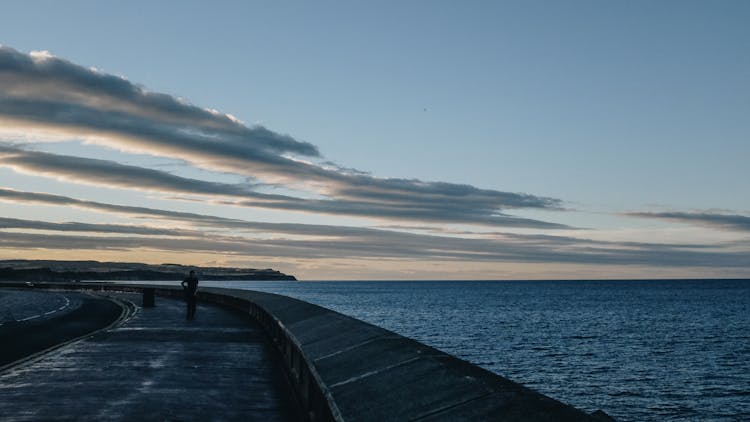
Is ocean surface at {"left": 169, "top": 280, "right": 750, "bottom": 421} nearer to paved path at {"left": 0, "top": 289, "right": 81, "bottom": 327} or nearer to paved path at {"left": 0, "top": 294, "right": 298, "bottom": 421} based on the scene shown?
paved path at {"left": 0, "top": 294, "right": 298, "bottom": 421}

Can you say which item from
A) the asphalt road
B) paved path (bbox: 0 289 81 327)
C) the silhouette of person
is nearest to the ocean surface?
the silhouette of person

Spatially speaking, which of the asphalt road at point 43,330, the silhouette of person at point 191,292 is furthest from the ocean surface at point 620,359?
the asphalt road at point 43,330

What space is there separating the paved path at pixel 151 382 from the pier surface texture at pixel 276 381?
0.02 meters

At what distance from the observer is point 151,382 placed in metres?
15.4

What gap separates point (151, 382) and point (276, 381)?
244cm

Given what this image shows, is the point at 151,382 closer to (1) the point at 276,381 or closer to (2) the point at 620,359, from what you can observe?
(1) the point at 276,381

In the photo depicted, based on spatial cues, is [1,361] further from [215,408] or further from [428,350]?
[428,350]

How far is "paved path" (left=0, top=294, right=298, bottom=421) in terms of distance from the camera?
40.2 feet

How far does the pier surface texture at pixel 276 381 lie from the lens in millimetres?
7238

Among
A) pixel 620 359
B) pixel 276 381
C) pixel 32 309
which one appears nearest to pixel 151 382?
pixel 276 381

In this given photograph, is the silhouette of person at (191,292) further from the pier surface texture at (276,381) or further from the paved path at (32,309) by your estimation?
the pier surface texture at (276,381)

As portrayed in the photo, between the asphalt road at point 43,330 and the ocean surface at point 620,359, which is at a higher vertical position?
the asphalt road at point 43,330

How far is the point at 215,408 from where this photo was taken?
12.7 meters

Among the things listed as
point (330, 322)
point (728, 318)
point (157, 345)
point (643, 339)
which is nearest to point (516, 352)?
point (643, 339)
